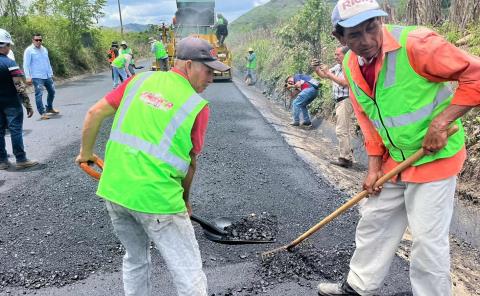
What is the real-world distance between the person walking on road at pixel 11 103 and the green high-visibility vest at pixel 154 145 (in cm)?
408

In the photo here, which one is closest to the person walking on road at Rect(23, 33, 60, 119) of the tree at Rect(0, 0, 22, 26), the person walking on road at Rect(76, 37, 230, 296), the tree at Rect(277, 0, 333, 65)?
the tree at Rect(277, 0, 333, 65)

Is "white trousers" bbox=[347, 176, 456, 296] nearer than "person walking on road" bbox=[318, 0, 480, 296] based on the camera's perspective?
No

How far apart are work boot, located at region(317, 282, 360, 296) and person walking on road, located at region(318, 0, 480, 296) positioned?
378 mm

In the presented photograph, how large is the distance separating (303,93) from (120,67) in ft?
19.2

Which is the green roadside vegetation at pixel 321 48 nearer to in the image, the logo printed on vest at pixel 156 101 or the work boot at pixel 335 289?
the work boot at pixel 335 289

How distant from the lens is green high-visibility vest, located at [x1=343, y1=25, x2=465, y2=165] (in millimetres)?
1927

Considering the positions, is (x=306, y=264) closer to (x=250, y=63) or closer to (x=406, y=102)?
(x=406, y=102)

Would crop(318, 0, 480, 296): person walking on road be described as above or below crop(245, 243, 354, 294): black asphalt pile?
above

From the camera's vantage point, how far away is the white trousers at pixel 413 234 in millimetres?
2010

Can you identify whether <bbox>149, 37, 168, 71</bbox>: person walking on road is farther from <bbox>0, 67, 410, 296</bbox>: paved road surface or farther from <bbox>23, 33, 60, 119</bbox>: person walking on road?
<bbox>0, 67, 410, 296</bbox>: paved road surface

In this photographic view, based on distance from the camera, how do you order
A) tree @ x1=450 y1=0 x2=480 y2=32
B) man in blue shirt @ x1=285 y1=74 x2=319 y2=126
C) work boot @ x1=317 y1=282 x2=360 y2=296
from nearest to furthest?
1. work boot @ x1=317 y1=282 x2=360 y2=296
2. tree @ x1=450 y1=0 x2=480 y2=32
3. man in blue shirt @ x1=285 y1=74 x2=319 y2=126

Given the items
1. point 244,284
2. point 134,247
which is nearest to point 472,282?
point 244,284

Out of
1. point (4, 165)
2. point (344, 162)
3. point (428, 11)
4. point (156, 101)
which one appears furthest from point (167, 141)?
point (428, 11)

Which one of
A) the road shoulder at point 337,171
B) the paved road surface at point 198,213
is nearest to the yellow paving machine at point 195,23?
the road shoulder at point 337,171
